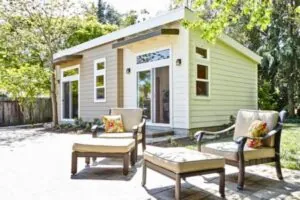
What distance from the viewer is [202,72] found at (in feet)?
29.8

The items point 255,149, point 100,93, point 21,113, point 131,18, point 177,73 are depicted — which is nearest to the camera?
point 255,149

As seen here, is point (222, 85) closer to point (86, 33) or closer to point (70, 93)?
point (70, 93)

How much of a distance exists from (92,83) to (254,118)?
8.50 m

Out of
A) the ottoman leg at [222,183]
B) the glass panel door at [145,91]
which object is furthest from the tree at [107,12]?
the ottoman leg at [222,183]

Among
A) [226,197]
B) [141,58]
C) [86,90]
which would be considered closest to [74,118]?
[86,90]

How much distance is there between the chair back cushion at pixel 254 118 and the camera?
4273 millimetres

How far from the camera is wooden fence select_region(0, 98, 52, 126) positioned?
15.0 metres

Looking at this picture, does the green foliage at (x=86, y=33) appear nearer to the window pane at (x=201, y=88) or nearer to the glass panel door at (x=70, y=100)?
the glass panel door at (x=70, y=100)

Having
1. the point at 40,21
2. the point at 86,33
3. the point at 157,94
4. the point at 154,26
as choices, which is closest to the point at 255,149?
the point at 157,94

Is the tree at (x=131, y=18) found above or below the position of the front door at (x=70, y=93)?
above

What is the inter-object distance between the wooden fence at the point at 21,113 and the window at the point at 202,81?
33.2ft

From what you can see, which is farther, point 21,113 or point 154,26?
point 21,113

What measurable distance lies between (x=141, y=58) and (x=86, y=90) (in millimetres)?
3571

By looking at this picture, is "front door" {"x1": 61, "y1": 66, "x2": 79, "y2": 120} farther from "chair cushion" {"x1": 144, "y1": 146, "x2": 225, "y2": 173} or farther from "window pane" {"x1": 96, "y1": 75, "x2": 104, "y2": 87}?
"chair cushion" {"x1": 144, "y1": 146, "x2": 225, "y2": 173}
